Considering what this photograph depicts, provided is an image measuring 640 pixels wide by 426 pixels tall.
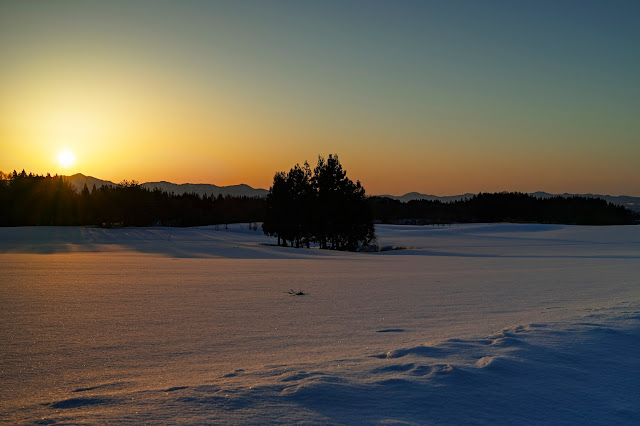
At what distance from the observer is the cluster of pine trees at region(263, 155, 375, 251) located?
33.3 metres

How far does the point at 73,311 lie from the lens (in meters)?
5.31

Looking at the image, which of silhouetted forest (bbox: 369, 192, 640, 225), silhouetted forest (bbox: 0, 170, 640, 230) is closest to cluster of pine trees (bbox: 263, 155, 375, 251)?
silhouetted forest (bbox: 0, 170, 640, 230)

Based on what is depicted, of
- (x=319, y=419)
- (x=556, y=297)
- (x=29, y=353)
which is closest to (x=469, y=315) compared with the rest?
(x=556, y=297)

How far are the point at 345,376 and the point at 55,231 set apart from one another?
135 ft

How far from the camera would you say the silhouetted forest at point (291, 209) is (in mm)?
33656

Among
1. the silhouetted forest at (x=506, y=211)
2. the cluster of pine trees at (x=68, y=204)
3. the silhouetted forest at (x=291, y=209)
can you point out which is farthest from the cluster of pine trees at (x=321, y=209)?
the silhouetted forest at (x=506, y=211)

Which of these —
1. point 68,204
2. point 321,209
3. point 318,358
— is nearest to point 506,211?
point 321,209

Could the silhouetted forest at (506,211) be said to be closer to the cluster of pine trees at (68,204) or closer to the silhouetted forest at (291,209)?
the silhouetted forest at (291,209)

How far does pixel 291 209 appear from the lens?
34.0 metres

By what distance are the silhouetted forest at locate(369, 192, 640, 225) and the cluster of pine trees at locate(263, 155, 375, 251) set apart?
28.7 metres

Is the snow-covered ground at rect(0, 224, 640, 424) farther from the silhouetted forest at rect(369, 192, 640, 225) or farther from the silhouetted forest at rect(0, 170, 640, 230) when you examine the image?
the silhouetted forest at rect(369, 192, 640, 225)

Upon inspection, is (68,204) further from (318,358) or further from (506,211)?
(506,211)

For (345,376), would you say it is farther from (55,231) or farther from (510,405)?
(55,231)

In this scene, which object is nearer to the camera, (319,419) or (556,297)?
(319,419)
